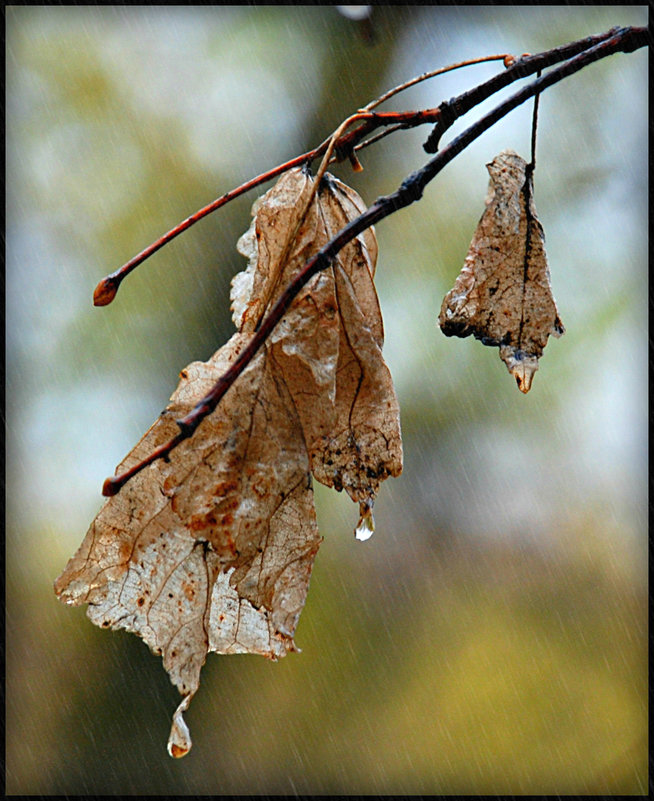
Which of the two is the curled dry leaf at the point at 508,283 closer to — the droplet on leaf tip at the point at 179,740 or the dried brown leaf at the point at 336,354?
the dried brown leaf at the point at 336,354

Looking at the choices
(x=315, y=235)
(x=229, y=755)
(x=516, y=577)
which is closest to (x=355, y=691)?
(x=229, y=755)

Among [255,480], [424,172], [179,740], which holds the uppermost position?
[424,172]

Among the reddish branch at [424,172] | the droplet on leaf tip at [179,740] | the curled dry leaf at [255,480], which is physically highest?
the reddish branch at [424,172]

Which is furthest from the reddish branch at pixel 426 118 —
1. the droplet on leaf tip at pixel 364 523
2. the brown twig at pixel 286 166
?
the droplet on leaf tip at pixel 364 523

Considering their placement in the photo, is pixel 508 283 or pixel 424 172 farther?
pixel 508 283

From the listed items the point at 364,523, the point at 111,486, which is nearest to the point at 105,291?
the point at 111,486

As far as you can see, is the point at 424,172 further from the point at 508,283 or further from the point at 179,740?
the point at 179,740

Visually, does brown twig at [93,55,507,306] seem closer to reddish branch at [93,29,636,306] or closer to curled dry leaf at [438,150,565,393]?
reddish branch at [93,29,636,306]

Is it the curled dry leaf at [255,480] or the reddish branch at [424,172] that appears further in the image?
the curled dry leaf at [255,480]
